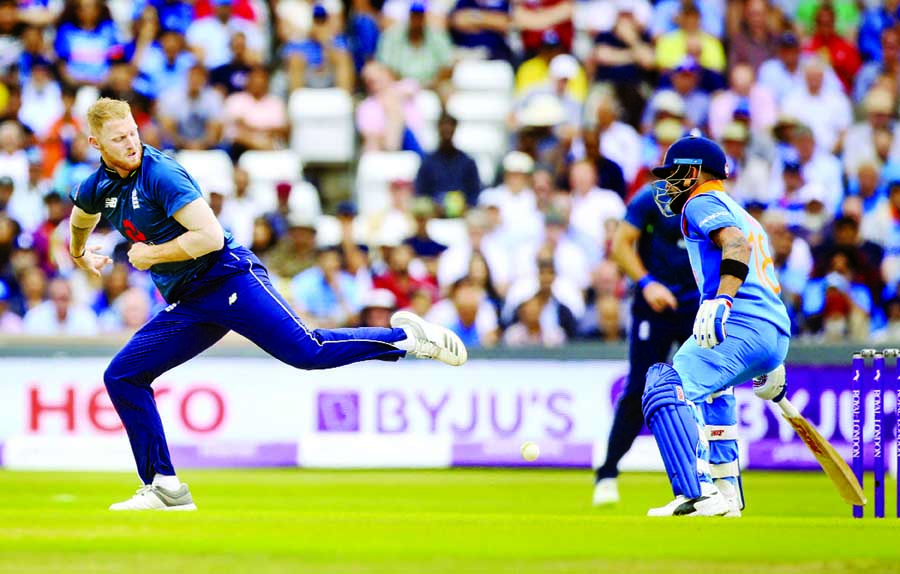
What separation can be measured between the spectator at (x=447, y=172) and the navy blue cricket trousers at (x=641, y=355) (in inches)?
311

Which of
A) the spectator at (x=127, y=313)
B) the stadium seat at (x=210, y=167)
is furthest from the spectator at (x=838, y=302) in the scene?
the spectator at (x=127, y=313)

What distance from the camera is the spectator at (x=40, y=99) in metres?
19.7

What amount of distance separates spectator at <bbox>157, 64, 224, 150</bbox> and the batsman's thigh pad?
465 inches

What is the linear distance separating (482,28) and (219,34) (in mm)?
3471

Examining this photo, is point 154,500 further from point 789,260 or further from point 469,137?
point 469,137

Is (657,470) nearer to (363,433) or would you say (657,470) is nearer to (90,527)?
(363,433)

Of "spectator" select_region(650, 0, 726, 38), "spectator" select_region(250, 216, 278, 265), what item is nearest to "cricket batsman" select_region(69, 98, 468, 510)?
"spectator" select_region(250, 216, 278, 265)

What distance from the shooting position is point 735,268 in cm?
841

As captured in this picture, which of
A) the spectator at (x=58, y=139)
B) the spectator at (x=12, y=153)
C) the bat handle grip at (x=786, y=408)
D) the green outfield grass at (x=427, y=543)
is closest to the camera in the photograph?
the green outfield grass at (x=427, y=543)

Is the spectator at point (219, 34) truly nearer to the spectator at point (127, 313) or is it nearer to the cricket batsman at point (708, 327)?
the spectator at point (127, 313)

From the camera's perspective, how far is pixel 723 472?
9.48 metres

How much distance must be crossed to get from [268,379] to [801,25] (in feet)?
33.0

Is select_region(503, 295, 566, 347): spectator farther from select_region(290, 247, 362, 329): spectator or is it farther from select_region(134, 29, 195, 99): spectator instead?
select_region(134, 29, 195, 99): spectator

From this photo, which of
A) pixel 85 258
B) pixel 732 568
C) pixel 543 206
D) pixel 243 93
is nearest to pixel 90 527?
pixel 85 258
